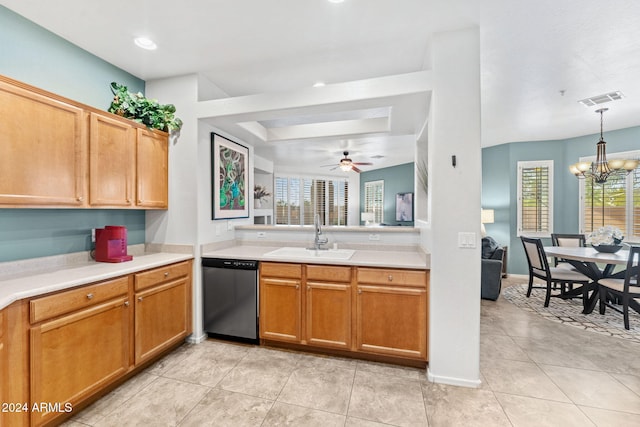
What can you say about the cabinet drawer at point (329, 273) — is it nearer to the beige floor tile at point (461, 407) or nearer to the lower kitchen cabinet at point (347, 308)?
the lower kitchen cabinet at point (347, 308)

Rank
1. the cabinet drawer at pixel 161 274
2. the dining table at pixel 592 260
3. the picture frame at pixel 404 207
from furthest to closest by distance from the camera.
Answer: the picture frame at pixel 404 207 → the dining table at pixel 592 260 → the cabinet drawer at pixel 161 274

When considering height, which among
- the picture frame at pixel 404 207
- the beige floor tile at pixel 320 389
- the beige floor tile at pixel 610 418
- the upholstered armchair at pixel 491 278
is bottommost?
the beige floor tile at pixel 320 389

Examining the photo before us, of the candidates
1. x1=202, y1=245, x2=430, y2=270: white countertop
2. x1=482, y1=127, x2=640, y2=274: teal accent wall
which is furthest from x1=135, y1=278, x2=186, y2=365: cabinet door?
x1=482, y1=127, x2=640, y2=274: teal accent wall

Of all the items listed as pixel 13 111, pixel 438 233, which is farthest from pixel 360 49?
pixel 13 111

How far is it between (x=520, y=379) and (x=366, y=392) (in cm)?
127

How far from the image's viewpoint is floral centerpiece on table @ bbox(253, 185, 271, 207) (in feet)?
22.5

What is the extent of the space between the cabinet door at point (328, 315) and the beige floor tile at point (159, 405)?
0.98 m

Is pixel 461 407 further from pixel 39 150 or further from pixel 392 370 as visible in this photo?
pixel 39 150

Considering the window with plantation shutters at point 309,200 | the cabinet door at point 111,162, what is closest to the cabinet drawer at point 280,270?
the cabinet door at point 111,162

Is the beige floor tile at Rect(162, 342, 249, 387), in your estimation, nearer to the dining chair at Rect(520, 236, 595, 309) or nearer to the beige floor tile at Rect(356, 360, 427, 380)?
the beige floor tile at Rect(356, 360, 427, 380)

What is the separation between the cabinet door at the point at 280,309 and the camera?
2625mm

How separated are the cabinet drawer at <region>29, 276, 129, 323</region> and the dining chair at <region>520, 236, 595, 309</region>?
16.7ft

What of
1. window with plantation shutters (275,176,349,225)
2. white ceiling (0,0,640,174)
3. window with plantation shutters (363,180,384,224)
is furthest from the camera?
window with plantation shutters (363,180,384,224)

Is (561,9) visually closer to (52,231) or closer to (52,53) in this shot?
(52,53)
